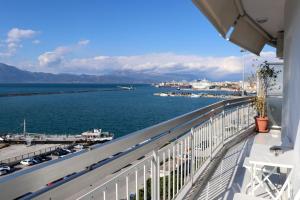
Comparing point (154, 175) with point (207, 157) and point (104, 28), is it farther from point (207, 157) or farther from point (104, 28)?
point (104, 28)

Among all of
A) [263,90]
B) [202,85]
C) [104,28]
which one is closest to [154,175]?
[263,90]

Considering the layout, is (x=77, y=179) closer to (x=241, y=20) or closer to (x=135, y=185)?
(x=135, y=185)

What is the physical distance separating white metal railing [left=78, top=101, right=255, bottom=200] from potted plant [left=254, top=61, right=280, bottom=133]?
1.69 meters

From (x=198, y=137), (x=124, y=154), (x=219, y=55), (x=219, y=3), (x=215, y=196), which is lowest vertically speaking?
→ (x=215, y=196)

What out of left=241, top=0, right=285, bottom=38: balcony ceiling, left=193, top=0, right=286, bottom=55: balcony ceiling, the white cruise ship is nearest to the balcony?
left=193, top=0, right=286, bottom=55: balcony ceiling

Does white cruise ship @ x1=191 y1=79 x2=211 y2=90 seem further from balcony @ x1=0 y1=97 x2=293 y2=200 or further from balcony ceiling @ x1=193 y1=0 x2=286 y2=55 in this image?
balcony @ x1=0 y1=97 x2=293 y2=200

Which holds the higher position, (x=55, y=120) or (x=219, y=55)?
(x=219, y=55)

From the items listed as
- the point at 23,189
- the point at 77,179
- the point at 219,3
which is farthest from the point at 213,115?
the point at 23,189

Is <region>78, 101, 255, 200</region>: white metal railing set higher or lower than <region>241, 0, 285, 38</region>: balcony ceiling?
lower

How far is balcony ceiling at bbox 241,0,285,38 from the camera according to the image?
4.55 metres

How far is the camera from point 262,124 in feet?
26.2

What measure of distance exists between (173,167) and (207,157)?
1691mm

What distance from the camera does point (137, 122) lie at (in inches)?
2168

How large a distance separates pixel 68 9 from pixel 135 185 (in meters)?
81.6
